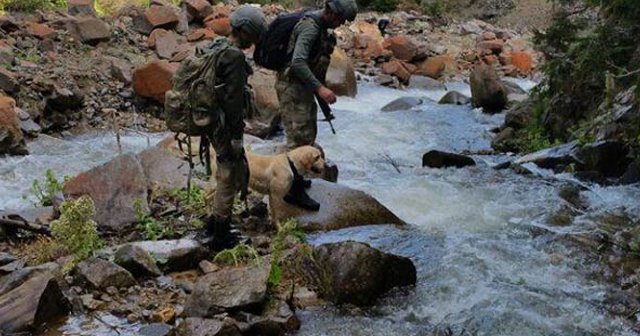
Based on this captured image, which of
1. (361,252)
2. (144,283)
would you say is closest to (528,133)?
(361,252)

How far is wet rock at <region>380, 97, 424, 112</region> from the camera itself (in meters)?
15.4

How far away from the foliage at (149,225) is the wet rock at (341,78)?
33.2 feet

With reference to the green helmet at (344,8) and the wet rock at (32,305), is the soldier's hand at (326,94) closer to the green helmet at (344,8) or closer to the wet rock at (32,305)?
the green helmet at (344,8)

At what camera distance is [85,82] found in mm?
12391

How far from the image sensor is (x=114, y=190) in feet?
22.3

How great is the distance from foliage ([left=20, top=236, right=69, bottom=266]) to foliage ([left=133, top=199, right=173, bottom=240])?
882 mm

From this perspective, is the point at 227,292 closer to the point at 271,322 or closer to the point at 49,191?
the point at 271,322

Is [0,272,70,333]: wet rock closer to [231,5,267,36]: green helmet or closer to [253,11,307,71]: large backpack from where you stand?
[231,5,267,36]: green helmet

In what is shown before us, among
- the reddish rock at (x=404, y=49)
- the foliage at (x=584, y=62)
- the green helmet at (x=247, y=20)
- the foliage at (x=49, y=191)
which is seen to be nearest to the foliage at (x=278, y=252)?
the green helmet at (x=247, y=20)

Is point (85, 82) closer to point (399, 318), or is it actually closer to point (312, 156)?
point (312, 156)

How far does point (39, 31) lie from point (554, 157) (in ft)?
35.7

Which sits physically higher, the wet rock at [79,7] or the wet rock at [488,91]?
the wet rock at [79,7]

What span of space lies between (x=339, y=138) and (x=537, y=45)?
388 centimetres

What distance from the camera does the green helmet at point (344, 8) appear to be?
6.07m
